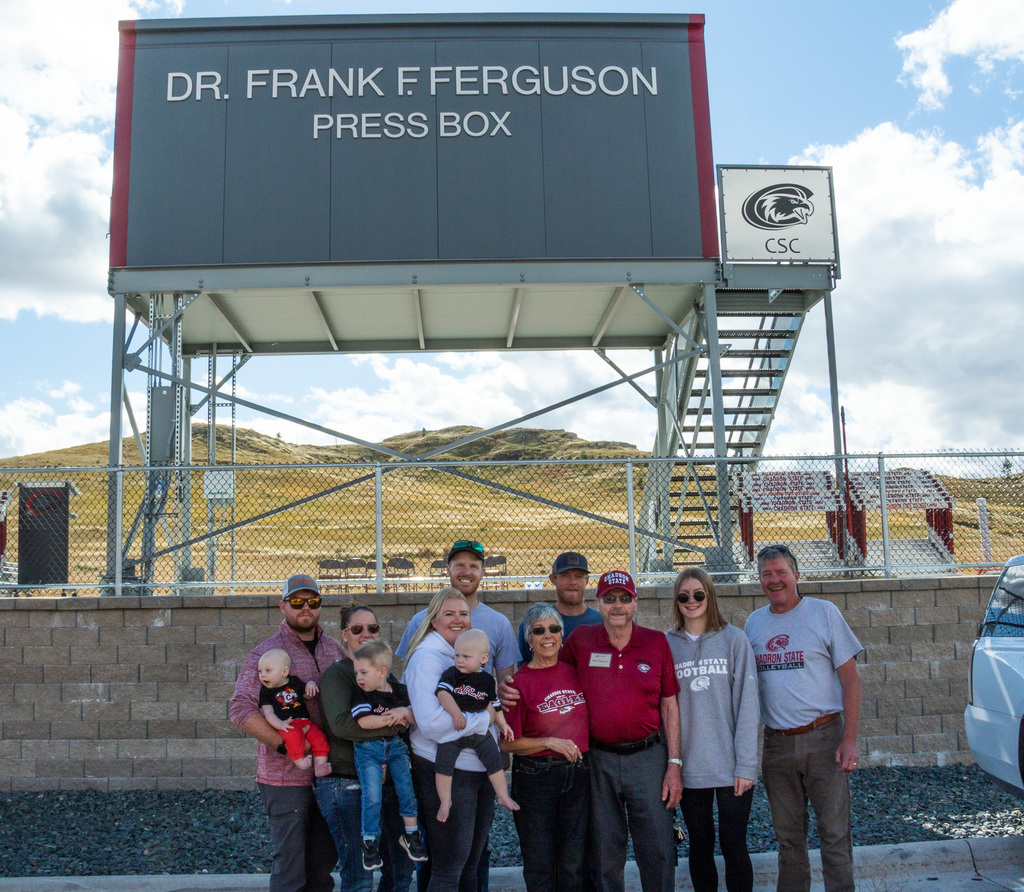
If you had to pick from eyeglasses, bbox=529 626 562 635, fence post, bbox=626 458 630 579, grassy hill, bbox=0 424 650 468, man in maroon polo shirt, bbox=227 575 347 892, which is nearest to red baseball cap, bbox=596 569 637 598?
eyeglasses, bbox=529 626 562 635

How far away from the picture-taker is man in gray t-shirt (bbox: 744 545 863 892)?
433 cm

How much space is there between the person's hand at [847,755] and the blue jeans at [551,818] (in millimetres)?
1239

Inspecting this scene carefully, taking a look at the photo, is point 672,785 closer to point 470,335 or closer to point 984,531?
point 984,531

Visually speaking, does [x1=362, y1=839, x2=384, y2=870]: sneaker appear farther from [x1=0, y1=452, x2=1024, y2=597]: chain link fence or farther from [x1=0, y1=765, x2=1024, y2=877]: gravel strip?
[x1=0, y1=452, x2=1024, y2=597]: chain link fence

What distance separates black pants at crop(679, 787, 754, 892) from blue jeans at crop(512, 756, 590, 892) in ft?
1.76

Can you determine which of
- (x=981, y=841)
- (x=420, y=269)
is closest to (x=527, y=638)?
(x=981, y=841)

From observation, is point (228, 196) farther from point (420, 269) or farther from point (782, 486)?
point (782, 486)

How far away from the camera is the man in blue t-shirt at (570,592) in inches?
183

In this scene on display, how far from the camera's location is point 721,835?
4.30m

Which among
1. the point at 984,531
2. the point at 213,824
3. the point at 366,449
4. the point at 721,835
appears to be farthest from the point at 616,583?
the point at 366,449

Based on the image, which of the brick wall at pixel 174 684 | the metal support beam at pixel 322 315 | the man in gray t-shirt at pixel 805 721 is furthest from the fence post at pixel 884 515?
the metal support beam at pixel 322 315

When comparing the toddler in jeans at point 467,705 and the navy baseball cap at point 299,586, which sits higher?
the navy baseball cap at point 299,586

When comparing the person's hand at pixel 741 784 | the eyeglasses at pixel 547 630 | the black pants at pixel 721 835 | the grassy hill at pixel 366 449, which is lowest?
the black pants at pixel 721 835

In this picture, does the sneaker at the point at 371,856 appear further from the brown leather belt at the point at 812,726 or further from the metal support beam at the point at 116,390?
the metal support beam at the point at 116,390
